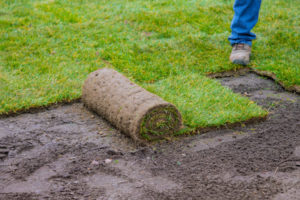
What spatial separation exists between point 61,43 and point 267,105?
8.59ft

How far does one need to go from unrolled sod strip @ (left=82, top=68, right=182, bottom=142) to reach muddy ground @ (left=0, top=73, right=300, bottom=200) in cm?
11

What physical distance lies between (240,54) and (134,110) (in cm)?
203

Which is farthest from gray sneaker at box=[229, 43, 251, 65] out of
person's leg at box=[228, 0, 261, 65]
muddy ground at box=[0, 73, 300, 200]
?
muddy ground at box=[0, 73, 300, 200]

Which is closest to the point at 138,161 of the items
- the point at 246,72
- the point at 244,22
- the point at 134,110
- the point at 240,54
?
the point at 134,110

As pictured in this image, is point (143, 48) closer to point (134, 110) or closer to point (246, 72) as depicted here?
point (246, 72)

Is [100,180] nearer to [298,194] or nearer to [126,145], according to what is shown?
[126,145]

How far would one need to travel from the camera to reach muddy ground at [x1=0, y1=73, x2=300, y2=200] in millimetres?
2275

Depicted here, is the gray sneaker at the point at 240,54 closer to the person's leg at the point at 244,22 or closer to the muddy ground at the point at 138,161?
the person's leg at the point at 244,22

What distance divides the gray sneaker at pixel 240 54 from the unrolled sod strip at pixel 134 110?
1688mm

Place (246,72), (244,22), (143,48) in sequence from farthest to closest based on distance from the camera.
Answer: (143,48)
(244,22)
(246,72)

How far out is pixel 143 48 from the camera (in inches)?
185

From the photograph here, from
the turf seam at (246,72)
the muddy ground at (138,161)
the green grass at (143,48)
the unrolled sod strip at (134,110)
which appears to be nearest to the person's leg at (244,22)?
the green grass at (143,48)

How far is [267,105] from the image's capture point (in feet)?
11.4

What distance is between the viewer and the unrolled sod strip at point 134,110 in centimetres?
274
